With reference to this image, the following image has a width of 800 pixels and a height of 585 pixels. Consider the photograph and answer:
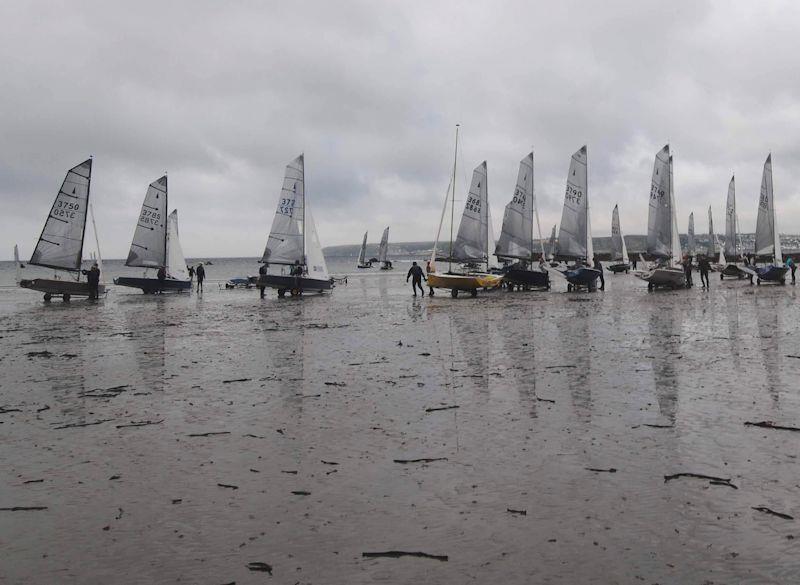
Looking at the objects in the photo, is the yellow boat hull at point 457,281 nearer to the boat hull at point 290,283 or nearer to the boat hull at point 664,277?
the boat hull at point 290,283

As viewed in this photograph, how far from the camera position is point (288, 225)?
3300 cm

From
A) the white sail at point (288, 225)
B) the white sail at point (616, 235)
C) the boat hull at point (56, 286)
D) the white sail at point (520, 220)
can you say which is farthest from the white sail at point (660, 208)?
the white sail at point (616, 235)

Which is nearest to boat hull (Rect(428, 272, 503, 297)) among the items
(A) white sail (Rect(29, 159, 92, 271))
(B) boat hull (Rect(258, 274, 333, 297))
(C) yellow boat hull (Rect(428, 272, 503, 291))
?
(C) yellow boat hull (Rect(428, 272, 503, 291))

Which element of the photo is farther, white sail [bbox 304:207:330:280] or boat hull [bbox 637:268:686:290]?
white sail [bbox 304:207:330:280]

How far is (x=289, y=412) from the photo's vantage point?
712 centimetres

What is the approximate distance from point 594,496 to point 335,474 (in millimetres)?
2127

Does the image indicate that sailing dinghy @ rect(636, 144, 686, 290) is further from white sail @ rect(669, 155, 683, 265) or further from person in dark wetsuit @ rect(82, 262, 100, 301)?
person in dark wetsuit @ rect(82, 262, 100, 301)

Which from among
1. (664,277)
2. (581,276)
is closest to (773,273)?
(664,277)

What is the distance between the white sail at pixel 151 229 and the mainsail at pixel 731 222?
56216mm

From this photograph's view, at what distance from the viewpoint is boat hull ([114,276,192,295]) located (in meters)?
36.4

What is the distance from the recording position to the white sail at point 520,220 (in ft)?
114

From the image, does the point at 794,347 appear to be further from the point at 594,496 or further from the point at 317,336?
the point at 317,336

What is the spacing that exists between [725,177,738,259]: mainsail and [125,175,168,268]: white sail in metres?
56.2

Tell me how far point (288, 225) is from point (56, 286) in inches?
Answer: 511
